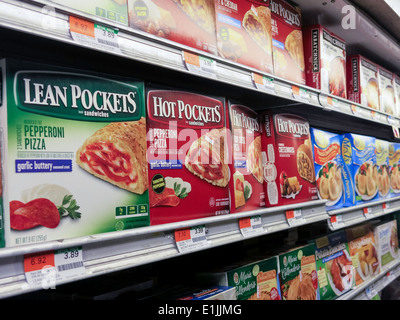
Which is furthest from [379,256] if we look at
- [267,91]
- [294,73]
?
[267,91]

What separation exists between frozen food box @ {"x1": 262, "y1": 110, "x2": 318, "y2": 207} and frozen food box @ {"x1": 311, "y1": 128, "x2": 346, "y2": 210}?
0.13 m

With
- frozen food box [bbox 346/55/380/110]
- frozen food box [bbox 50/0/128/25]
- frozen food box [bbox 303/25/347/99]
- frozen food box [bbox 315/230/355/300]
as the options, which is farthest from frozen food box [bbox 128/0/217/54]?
frozen food box [bbox 346/55/380/110]

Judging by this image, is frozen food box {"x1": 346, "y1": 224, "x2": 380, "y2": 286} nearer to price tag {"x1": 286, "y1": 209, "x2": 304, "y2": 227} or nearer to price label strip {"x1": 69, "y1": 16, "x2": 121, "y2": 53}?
price tag {"x1": 286, "y1": 209, "x2": 304, "y2": 227}

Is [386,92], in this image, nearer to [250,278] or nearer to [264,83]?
[264,83]

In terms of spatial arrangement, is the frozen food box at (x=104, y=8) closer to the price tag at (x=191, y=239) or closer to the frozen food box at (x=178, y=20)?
the frozen food box at (x=178, y=20)

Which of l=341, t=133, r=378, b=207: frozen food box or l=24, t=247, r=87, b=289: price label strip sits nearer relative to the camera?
l=24, t=247, r=87, b=289: price label strip

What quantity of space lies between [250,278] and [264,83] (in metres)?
0.67

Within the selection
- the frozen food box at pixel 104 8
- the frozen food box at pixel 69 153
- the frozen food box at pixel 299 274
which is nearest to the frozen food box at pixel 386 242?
the frozen food box at pixel 299 274

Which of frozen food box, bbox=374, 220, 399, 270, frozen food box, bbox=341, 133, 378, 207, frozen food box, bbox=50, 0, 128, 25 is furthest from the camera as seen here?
frozen food box, bbox=374, 220, 399, 270

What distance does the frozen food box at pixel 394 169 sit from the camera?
2779mm

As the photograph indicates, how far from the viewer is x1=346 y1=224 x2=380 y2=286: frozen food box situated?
7.55ft

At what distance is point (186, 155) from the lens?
46.9 inches

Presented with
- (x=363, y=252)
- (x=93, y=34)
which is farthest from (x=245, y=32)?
(x=363, y=252)

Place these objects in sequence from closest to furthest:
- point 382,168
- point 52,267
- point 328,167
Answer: point 52,267, point 328,167, point 382,168
